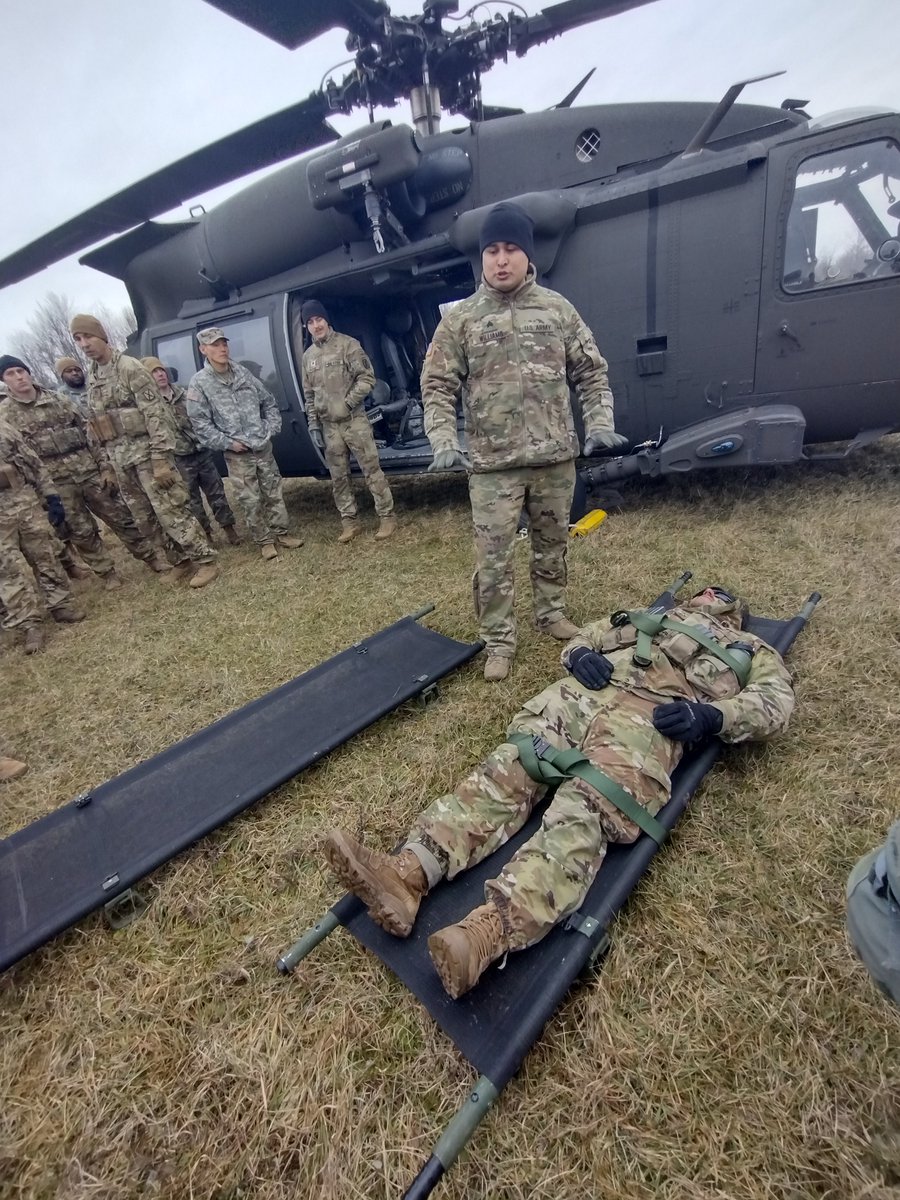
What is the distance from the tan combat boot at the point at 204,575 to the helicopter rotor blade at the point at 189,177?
362cm

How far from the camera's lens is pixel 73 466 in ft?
16.3

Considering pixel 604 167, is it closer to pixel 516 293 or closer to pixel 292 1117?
pixel 516 293

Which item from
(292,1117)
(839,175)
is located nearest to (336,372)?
(839,175)

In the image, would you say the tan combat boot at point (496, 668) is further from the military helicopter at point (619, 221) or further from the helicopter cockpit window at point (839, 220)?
the helicopter cockpit window at point (839, 220)

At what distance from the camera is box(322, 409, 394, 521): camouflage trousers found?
17.2ft

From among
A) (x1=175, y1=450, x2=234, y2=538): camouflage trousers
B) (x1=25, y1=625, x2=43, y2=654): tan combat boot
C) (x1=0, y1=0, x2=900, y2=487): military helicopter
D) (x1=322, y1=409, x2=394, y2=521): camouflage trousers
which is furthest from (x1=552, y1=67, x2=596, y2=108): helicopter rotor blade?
(x1=25, y1=625, x2=43, y2=654): tan combat boot

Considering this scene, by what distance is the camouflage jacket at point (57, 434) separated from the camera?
463 centimetres

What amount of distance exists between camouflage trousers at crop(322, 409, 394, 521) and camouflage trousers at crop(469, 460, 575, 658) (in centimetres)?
260

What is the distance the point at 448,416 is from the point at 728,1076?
8.48ft

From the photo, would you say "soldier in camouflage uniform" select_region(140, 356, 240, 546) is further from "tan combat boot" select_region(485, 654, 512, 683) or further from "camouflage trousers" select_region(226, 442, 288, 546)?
"tan combat boot" select_region(485, 654, 512, 683)

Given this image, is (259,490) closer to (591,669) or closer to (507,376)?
(507,376)

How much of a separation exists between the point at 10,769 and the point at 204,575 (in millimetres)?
2405

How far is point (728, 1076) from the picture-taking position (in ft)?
4.34

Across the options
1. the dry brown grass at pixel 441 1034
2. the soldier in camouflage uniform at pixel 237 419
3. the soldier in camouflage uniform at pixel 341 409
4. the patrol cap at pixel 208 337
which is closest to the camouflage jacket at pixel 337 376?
the soldier in camouflage uniform at pixel 341 409
